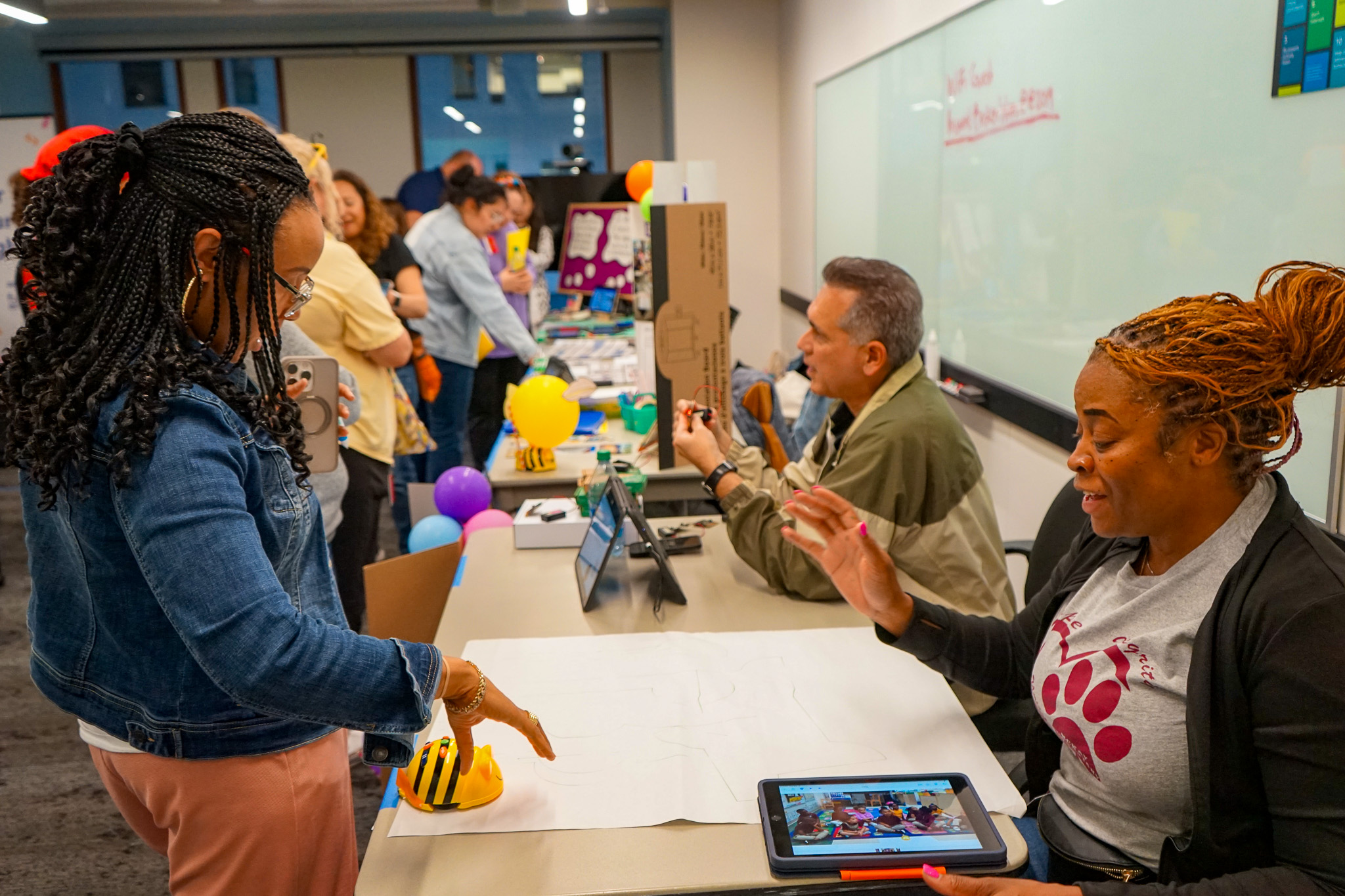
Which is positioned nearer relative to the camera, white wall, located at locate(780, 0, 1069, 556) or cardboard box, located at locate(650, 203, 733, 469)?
cardboard box, located at locate(650, 203, 733, 469)

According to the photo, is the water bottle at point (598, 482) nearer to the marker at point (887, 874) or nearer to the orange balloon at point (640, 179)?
the marker at point (887, 874)

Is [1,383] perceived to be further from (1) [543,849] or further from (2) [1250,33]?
(2) [1250,33]

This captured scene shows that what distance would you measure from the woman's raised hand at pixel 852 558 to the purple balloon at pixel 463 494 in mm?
1438

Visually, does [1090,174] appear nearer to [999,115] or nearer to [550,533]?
[999,115]

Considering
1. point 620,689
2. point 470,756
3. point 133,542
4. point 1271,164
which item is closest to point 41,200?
point 133,542

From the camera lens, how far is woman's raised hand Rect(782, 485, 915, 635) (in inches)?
57.6

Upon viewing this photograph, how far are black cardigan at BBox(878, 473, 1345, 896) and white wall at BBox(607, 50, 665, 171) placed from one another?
28.2ft

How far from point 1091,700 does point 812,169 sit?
5257mm

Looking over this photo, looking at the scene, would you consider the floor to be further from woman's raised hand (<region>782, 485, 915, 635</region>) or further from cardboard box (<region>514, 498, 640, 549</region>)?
woman's raised hand (<region>782, 485, 915, 635</region>)

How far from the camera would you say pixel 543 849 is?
3.74 feet

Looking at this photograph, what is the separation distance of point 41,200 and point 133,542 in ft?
1.14

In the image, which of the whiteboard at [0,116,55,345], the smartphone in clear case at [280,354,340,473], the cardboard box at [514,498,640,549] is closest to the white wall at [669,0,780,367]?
the whiteboard at [0,116,55,345]

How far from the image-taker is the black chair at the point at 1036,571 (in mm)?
1833

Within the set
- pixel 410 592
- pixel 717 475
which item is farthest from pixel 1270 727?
pixel 410 592
